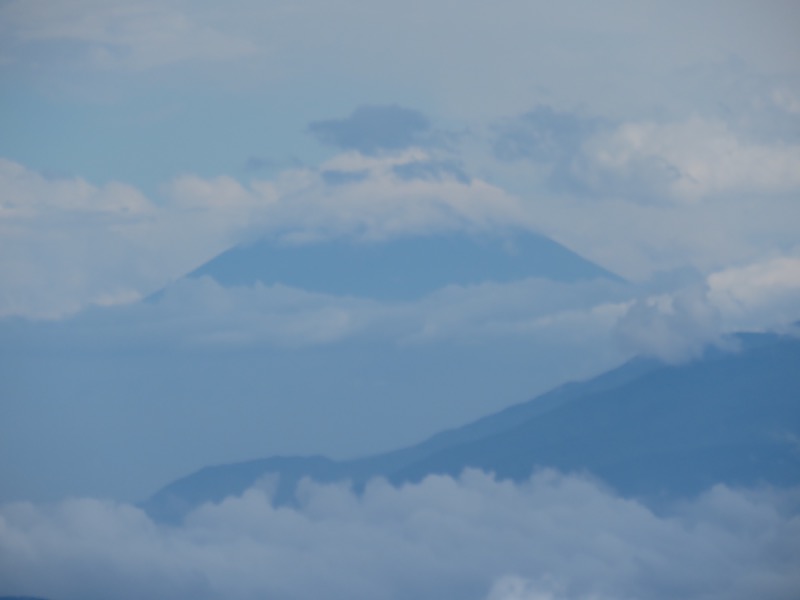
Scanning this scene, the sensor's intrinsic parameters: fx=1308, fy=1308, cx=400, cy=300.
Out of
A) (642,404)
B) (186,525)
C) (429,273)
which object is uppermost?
(429,273)

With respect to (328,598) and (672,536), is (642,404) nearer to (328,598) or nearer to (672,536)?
(672,536)

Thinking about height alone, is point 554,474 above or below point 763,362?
below

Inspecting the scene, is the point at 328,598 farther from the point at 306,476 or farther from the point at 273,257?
the point at 273,257

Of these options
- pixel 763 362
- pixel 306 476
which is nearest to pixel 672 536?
pixel 763 362

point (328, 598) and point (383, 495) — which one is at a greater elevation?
point (383, 495)

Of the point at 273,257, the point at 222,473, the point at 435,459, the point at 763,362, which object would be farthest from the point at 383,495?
the point at 763,362

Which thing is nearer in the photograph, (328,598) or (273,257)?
(328,598)
